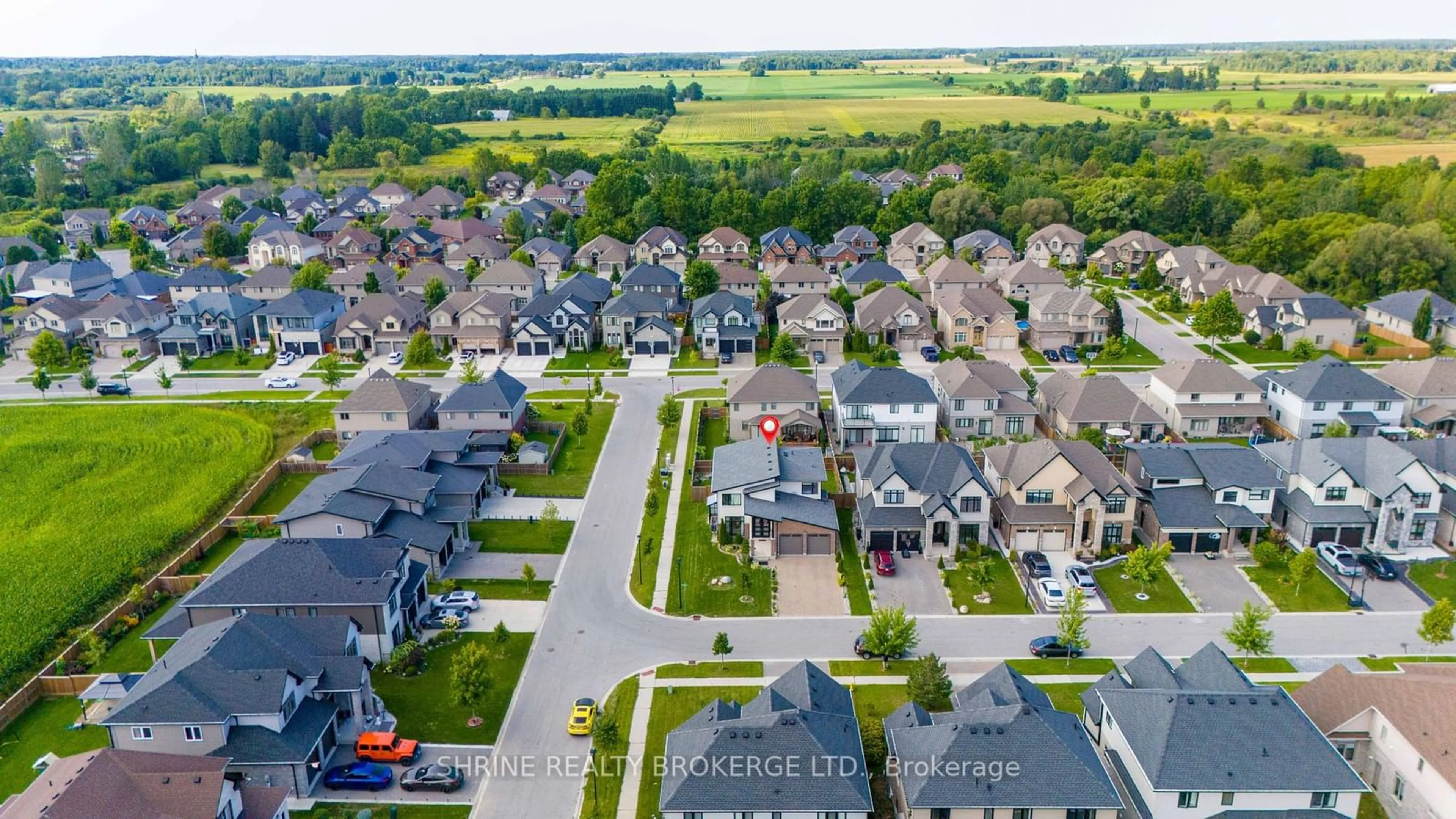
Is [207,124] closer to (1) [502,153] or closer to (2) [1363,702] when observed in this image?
(1) [502,153]

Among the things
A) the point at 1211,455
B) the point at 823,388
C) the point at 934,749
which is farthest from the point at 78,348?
the point at 1211,455

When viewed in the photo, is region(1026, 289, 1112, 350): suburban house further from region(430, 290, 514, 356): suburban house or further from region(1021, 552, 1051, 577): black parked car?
region(430, 290, 514, 356): suburban house

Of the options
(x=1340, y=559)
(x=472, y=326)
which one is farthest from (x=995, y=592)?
(x=472, y=326)

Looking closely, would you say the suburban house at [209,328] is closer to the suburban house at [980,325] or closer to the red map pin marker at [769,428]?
the red map pin marker at [769,428]

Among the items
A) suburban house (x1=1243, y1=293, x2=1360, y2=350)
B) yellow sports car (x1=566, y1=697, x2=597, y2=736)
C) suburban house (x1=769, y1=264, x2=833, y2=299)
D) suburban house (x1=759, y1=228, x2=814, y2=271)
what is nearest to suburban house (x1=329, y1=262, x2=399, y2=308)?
suburban house (x1=769, y1=264, x2=833, y2=299)

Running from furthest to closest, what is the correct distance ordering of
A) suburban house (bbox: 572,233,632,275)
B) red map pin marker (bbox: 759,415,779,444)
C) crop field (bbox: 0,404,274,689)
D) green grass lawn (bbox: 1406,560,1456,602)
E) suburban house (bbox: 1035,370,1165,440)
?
suburban house (bbox: 572,233,632,275), suburban house (bbox: 1035,370,1165,440), red map pin marker (bbox: 759,415,779,444), green grass lawn (bbox: 1406,560,1456,602), crop field (bbox: 0,404,274,689)

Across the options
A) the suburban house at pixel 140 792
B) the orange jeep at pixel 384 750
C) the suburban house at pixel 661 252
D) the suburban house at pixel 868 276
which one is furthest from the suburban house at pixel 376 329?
the suburban house at pixel 140 792

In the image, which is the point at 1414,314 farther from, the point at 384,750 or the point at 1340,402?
the point at 384,750
